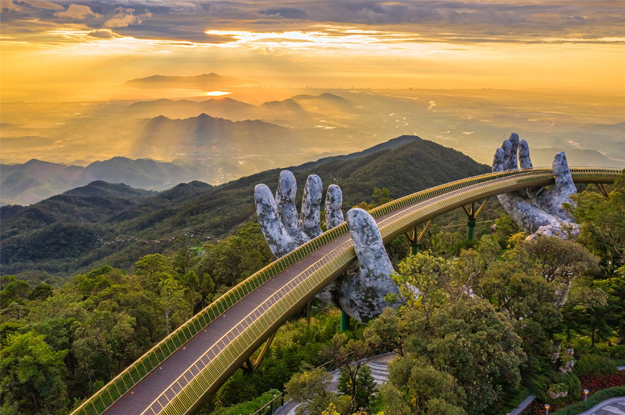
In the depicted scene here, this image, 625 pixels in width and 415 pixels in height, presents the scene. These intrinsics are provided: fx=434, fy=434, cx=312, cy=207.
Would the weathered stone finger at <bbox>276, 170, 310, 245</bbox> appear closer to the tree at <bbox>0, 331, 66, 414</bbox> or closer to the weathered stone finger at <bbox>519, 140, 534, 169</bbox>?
the tree at <bbox>0, 331, 66, 414</bbox>

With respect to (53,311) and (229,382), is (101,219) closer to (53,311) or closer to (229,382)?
(53,311)

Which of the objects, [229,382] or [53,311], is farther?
[53,311]

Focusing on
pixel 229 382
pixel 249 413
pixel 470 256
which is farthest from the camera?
pixel 470 256

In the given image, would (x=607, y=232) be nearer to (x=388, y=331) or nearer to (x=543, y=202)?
(x=543, y=202)

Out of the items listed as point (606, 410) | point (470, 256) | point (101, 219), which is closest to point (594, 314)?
point (606, 410)

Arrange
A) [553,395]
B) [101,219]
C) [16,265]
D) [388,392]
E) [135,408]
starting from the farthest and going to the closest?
[101,219] → [16,265] → [553,395] → [135,408] → [388,392]

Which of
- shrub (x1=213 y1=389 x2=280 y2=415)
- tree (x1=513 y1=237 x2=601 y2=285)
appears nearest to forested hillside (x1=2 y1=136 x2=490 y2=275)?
tree (x1=513 y1=237 x2=601 y2=285)

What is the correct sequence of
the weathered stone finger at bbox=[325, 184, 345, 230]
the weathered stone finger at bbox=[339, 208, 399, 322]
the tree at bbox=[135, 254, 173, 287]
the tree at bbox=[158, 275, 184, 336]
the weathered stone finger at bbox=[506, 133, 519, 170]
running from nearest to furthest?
the weathered stone finger at bbox=[339, 208, 399, 322], the tree at bbox=[158, 275, 184, 336], the weathered stone finger at bbox=[325, 184, 345, 230], the tree at bbox=[135, 254, 173, 287], the weathered stone finger at bbox=[506, 133, 519, 170]

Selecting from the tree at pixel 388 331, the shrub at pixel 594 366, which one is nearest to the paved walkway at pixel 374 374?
the tree at pixel 388 331
